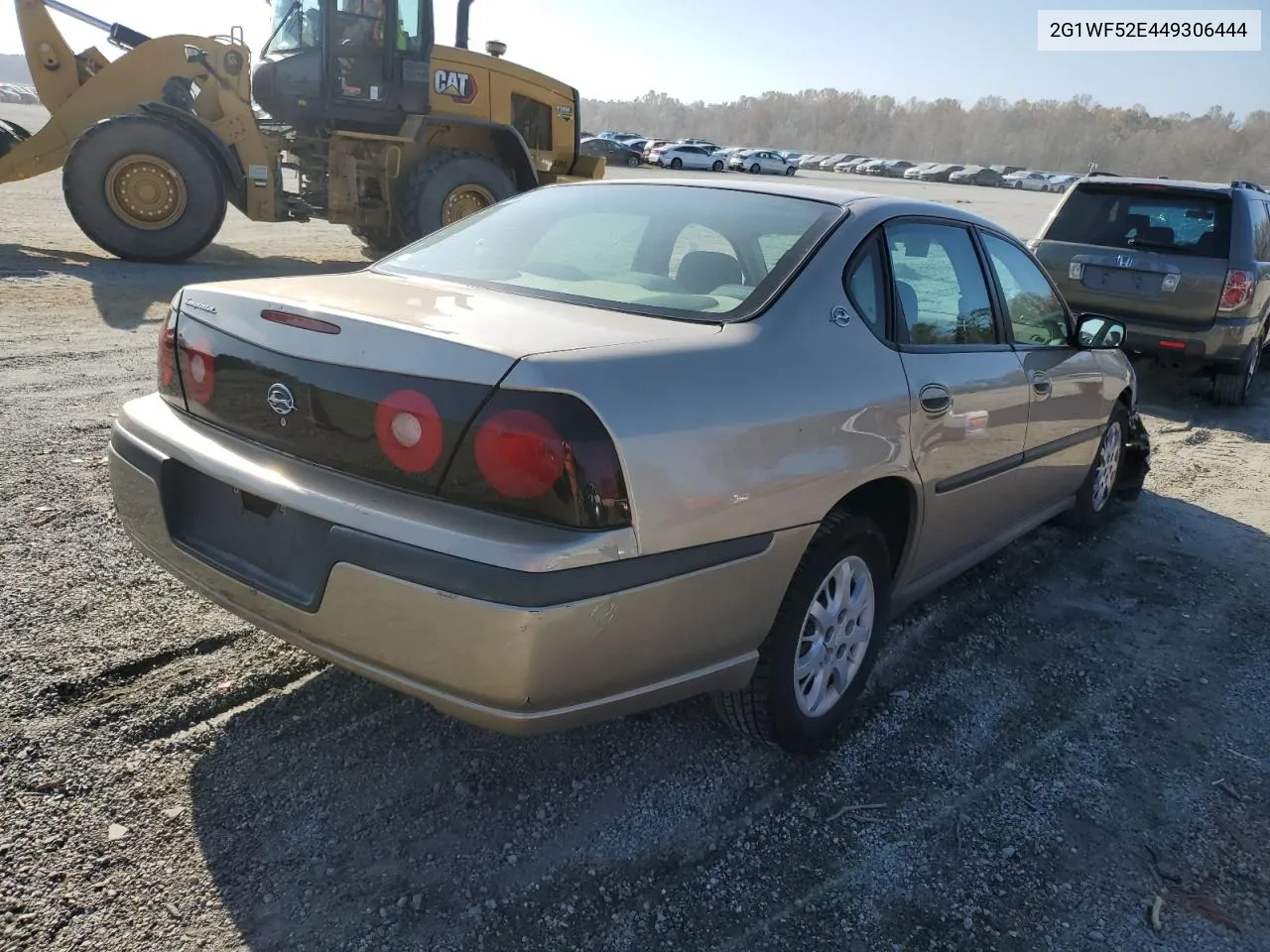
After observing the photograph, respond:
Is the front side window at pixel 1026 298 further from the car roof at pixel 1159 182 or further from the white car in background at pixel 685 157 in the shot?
the white car in background at pixel 685 157

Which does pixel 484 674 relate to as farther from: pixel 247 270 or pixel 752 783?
pixel 247 270

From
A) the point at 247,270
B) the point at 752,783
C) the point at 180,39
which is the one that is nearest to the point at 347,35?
the point at 180,39

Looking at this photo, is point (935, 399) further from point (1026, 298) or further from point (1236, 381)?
point (1236, 381)

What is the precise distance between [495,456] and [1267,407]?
8.66 m

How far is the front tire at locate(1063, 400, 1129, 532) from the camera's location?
478 centimetres

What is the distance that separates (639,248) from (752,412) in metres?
1.02

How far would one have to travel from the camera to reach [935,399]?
3.01 meters

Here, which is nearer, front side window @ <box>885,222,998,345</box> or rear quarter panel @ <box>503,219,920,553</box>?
rear quarter panel @ <box>503,219,920,553</box>

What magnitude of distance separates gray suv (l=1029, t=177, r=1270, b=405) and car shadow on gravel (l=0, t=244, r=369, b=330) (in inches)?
300

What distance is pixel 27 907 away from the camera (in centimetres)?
202

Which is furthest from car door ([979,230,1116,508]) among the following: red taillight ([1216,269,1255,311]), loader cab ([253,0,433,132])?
loader cab ([253,0,433,132])

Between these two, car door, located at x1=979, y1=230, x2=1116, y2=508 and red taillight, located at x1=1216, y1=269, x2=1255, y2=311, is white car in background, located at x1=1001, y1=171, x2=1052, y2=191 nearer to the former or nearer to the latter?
red taillight, located at x1=1216, y1=269, x2=1255, y2=311

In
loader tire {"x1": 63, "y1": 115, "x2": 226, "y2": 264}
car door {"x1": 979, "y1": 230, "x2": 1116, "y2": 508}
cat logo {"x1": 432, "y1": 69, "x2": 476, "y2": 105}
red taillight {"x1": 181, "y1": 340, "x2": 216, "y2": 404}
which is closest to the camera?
red taillight {"x1": 181, "y1": 340, "x2": 216, "y2": 404}

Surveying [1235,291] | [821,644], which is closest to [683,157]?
[1235,291]
